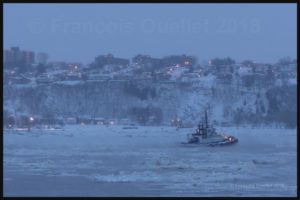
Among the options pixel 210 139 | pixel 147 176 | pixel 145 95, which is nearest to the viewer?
pixel 147 176

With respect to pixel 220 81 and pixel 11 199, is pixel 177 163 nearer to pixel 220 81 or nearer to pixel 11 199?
pixel 11 199

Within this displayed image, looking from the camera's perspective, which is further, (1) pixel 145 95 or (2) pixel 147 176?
(1) pixel 145 95

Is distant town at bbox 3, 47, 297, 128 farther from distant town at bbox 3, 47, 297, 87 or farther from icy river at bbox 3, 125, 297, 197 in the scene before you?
icy river at bbox 3, 125, 297, 197

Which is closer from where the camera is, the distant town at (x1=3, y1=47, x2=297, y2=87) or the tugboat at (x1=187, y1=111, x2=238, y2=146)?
the tugboat at (x1=187, y1=111, x2=238, y2=146)

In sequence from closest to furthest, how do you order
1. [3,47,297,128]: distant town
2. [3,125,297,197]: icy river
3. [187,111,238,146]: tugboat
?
[3,125,297,197]: icy river, [187,111,238,146]: tugboat, [3,47,297,128]: distant town

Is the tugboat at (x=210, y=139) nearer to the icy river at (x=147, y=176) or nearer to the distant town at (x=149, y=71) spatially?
the icy river at (x=147, y=176)

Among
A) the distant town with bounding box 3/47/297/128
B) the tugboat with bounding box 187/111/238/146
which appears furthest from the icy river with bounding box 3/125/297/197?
the distant town with bounding box 3/47/297/128

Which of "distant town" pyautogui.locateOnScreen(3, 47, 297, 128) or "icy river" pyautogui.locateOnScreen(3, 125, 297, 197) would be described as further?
"distant town" pyautogui.locateOnScreen(3, 47, 297, 128)

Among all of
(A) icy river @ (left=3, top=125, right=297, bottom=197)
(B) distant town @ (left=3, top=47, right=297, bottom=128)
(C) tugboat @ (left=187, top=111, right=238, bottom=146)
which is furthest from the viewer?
(B) distant town @ (left=3, top=47, right=297, bottom=128)

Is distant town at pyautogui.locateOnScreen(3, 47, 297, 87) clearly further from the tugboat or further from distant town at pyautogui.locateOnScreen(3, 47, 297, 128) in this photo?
the tugboat

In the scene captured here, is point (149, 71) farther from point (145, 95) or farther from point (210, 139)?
point (210, 139)

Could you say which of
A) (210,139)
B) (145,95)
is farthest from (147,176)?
(145,95)

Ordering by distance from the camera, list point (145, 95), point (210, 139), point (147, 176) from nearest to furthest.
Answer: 1. point (147, 176)
2. point (210, 139)
3. point (145, 95)

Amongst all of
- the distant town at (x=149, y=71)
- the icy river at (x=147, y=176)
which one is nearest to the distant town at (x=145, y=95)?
the distant town at (x=149, y=71)
